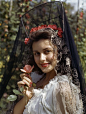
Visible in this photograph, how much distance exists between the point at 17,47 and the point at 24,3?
1.42 metres

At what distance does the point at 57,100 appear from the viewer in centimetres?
107

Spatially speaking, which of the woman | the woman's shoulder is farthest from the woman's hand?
the woman's shoulder

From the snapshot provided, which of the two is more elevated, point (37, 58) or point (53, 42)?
point (53, 42)

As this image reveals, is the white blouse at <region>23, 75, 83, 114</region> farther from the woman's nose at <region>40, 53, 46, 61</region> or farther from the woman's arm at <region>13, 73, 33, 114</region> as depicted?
the woman's nose at <region>40, 53, 46, 61</region>

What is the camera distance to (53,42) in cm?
130

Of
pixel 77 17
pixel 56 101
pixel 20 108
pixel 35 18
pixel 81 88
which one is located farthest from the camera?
pixel 77 17

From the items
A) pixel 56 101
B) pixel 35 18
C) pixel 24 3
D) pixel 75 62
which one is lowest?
pixel 56 101

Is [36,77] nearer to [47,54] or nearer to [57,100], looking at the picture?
[47,54]

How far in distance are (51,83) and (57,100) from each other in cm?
19

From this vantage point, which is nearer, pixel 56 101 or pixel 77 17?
pixel 56 101

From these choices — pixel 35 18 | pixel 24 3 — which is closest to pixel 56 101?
pixel 35 18

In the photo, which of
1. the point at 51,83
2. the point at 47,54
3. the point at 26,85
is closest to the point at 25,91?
the point at 26,85

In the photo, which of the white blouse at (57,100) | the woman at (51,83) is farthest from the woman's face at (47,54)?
the white blouse at (57,100)

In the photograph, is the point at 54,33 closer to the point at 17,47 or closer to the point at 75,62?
the point at 75,62
